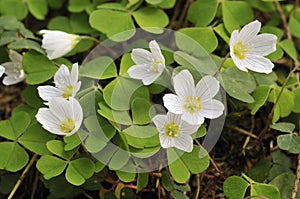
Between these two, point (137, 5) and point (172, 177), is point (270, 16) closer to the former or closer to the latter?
point (137, 5)

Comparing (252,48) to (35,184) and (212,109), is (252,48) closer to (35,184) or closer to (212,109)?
(212,109)

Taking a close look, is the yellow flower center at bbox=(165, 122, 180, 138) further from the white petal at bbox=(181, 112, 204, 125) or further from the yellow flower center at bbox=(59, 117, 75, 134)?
the yellow flower center at bbox=(59, 117, 75, 134)

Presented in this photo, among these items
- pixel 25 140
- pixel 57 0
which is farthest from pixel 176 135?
pixel 57 0

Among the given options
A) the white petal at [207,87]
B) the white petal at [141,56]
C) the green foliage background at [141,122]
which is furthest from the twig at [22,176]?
the white petal at [207,87]

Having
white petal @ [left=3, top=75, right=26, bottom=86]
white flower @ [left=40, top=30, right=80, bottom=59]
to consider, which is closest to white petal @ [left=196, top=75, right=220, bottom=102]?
white flower @ [left=40, top=30, right=80, bottom=59]

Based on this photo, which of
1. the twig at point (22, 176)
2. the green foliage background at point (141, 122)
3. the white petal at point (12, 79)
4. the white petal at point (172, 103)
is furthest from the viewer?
the white petal at point (12, 79)

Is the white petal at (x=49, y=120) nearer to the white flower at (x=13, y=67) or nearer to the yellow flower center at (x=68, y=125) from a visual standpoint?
the yellow flower center at (x=68, y=125)
